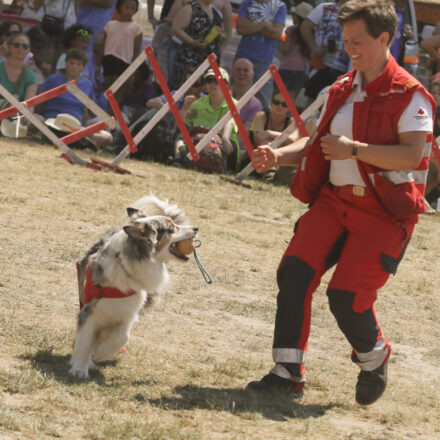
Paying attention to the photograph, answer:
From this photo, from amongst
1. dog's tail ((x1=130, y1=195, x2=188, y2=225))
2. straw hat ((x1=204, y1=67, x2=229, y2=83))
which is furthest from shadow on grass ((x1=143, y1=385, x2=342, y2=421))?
straw hat ((x1=204, y1=67, x2=229, y2=83))

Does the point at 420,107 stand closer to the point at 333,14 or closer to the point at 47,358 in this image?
the point at 47,358

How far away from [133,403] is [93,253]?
43.1 inches

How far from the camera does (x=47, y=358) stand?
4.76 meters

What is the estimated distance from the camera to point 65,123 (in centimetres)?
1148

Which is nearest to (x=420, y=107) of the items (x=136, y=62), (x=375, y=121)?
(x=375, y=121)

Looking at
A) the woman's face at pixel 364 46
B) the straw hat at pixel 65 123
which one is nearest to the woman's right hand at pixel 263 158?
the woman's face at pixel 364 46

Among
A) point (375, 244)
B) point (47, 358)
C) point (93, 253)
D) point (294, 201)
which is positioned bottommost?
point (294, 201)

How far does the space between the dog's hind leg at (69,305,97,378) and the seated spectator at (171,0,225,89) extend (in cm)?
778

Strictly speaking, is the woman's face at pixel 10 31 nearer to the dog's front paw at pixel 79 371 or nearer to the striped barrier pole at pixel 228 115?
the striped barrier pole at pixel 228 115

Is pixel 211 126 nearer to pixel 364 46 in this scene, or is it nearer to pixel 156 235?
pixel 156 235

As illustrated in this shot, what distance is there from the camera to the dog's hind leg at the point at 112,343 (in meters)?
4.75

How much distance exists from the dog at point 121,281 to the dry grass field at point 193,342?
0.15 meters

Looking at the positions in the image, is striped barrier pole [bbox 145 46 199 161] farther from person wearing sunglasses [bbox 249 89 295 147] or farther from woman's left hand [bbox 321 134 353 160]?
woman's left hand [bbox 321 134 353 160]

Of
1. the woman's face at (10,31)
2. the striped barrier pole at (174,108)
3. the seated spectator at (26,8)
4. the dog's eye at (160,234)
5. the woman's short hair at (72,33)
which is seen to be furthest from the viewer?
the seated spectator at (26,8)
